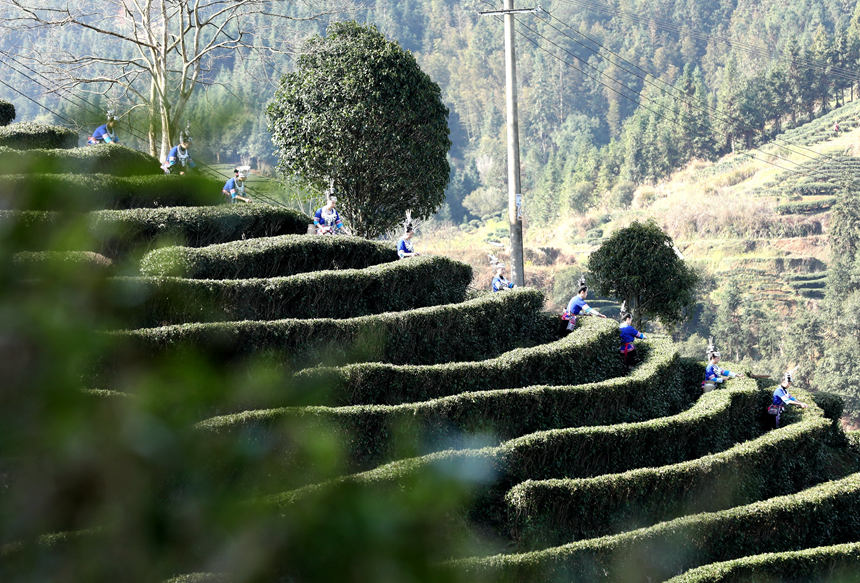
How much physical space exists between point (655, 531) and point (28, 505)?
11.3 metres

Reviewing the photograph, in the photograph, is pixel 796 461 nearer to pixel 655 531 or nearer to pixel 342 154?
pixel 655 531

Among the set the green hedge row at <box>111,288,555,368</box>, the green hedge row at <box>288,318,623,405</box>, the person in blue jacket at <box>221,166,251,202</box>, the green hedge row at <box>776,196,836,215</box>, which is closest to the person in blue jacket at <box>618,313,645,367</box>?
the green hedge row at <box>288,318,623,405</box>

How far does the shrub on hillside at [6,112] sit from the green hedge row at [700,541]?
14091 millimetres

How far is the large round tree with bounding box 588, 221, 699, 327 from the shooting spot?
23500 mm

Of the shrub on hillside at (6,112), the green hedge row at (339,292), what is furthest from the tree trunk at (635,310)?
the shrub on hillside at (6,112)

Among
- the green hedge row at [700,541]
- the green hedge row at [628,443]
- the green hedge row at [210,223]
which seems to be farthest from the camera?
the green hedge row at [628,443]

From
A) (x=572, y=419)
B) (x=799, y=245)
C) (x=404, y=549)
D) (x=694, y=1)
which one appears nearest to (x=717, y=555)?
(x=572, y=419)

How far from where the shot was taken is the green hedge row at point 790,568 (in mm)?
11680

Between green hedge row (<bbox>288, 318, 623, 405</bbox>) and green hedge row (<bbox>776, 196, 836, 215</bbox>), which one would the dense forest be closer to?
green hedge row (<bbox>776, 196, 836, 215</bbox>)

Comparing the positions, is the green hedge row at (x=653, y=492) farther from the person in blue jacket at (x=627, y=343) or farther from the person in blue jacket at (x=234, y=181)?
the person in blue jacket at (x=234, y=181)

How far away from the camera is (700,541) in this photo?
41.1 ft

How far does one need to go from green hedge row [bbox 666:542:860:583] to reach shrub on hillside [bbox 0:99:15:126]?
15.2m

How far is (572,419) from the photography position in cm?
1443

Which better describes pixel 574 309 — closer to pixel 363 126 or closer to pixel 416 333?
pixel 416 333
